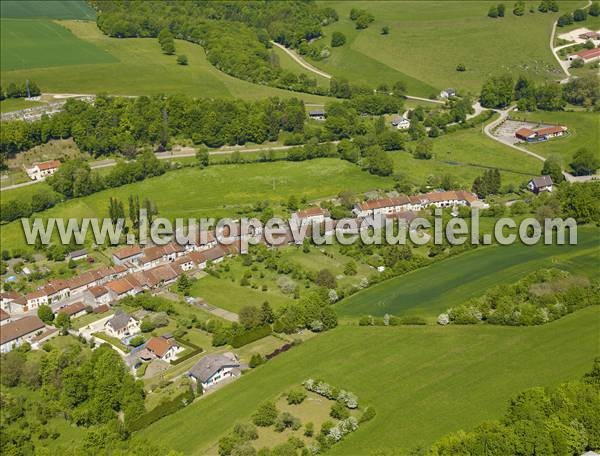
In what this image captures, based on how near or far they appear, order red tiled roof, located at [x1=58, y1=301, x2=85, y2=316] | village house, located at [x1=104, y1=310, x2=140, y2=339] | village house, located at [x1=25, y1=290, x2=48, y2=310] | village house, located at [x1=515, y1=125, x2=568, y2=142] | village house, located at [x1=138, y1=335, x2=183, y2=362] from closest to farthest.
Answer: village house, located at [x1=138, y1=335, x2=183, y2=362]
village house, located at [x1=104, y1=310, x2=140, y2=339]
red tiled roof, located at [x1=58, y1=301, x2=85, y2=316]
village house, located at [x1=25, y1=290, x2=48, y2=310]
village house, located at [x1=515, y1=125, x2=568, y2=142]

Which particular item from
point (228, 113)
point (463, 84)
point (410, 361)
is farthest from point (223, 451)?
point (463, 84)

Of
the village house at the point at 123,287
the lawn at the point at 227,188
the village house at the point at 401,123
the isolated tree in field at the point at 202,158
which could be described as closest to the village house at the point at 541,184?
the lawn at the point at 227,188

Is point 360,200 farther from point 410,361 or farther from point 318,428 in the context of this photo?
point 318,428

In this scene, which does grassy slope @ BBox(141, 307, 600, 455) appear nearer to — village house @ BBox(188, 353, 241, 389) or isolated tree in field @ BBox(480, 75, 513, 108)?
village house @ BBox(188, 353, 241, 389)

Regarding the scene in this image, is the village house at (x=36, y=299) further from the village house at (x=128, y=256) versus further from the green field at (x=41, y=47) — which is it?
the green field at (x=41, y=47)

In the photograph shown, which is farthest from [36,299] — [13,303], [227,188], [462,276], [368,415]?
[462,276]

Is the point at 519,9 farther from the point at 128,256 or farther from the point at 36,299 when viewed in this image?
the point at 36,299

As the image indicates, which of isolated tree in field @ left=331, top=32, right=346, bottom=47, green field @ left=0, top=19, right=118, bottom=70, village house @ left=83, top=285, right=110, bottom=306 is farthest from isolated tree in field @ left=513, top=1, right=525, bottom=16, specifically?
village house @ left=83, top=285, right=110, bottom=306
